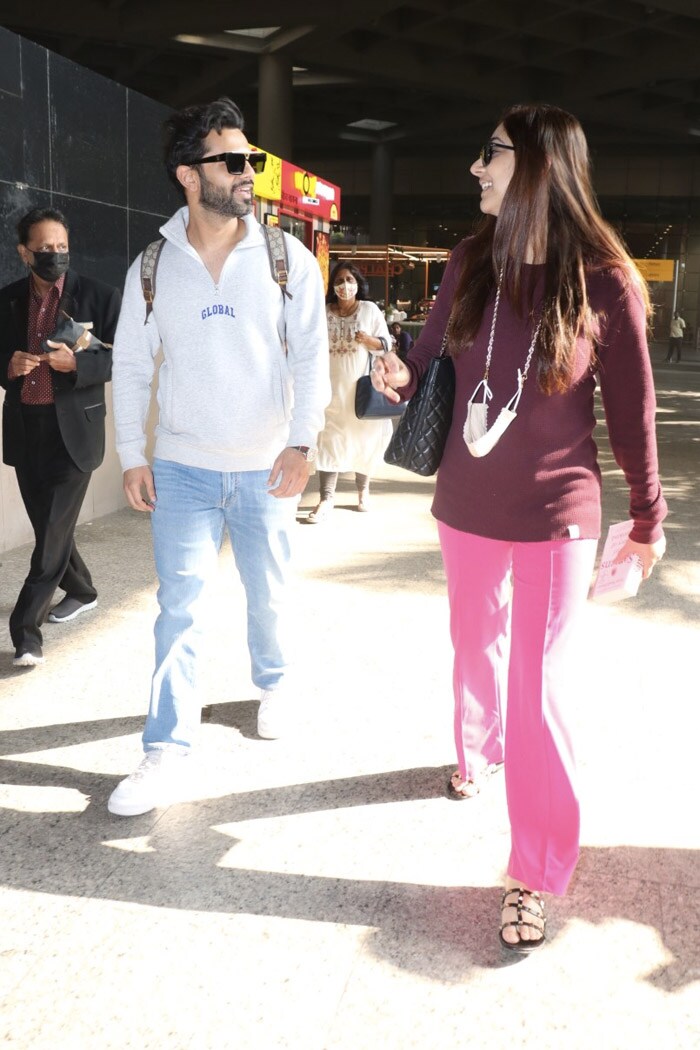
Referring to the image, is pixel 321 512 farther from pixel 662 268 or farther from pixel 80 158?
pixel 662 268

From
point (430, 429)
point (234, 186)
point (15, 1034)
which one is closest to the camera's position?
point (15, 1034)

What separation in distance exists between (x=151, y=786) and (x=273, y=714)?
0.68 meters

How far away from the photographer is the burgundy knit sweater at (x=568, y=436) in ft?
8.20

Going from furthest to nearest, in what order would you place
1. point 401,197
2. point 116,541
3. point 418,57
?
point 401,197
point 418,57
point 116,541

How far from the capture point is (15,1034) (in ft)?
7.45

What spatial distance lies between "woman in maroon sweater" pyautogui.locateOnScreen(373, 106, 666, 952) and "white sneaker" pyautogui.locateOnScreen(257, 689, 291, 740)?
53.3 inches

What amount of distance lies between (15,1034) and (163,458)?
1730mm

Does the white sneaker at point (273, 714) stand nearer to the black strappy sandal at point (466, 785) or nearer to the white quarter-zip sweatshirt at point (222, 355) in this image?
the black strappy sandal at point (466, 785)

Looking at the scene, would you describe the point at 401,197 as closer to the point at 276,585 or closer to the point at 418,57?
the point at 418,57

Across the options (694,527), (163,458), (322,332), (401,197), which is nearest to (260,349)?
(322,332)

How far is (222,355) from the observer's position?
327 cm

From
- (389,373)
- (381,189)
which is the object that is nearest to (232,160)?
(389,373)

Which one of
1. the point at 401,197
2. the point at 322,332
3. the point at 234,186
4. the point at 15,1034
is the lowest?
the point at 15,1034

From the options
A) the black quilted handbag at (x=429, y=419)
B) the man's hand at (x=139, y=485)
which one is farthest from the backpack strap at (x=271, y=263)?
the black quilted handbag at (x=429, y=419)
